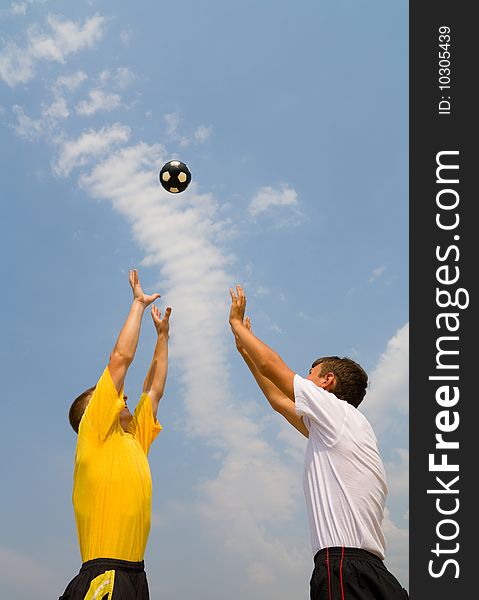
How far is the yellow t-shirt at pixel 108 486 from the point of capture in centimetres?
602

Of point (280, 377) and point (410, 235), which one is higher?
point (410, 235)

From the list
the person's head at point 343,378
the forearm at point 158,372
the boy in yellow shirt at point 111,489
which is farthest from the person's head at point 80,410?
the person's head at point 343,378

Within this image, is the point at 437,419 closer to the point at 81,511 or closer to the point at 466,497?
the point at 466,497

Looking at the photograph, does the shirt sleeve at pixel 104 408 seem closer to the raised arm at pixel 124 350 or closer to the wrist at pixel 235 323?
the raised arm at pixel 124 350

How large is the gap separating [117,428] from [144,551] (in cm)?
113

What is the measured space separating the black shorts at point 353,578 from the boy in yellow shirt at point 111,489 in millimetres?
1832

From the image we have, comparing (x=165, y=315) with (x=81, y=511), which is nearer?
(x=81, y=511)

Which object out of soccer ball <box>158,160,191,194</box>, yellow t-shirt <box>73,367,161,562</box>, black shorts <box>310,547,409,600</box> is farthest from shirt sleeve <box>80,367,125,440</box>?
soccer ball <box>158,160,191,194</box>

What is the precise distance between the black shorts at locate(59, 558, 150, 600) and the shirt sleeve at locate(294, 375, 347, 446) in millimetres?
2046

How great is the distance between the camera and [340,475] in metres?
5.08

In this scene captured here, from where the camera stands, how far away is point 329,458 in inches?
203

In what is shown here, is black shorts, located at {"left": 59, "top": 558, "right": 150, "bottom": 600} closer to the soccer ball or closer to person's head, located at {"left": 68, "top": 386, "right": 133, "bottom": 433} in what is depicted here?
person's head, located at {"left": 68, "top": 386, "right": 133, "bottom": 433}

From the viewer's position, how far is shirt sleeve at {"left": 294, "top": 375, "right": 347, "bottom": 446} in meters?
5.23

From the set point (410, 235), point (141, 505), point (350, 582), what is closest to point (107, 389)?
point (141, 505)
